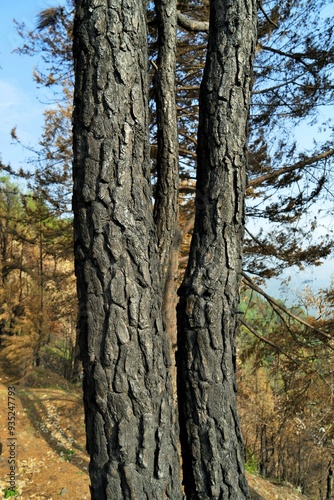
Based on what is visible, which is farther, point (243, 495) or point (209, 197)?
point (209, 197)

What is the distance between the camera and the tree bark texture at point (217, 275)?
166 centimetres

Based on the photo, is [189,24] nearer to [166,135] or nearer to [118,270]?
[166,135]

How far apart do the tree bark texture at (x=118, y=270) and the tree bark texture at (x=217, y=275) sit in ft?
0.54

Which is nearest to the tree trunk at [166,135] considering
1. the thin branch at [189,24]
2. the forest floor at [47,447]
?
the thin branch at [189,24]

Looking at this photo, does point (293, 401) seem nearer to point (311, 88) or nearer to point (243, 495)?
point (311, 88)

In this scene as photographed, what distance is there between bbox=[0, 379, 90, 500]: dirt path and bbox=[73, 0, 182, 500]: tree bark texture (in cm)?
385

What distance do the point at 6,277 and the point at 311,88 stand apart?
724 centimetres

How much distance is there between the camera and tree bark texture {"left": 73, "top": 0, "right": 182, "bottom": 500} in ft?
4.70

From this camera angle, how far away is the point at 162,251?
3115mm

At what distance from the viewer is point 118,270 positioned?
149cm

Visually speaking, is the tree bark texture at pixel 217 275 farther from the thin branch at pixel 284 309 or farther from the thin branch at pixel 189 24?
the thin branch at pixel 284 309

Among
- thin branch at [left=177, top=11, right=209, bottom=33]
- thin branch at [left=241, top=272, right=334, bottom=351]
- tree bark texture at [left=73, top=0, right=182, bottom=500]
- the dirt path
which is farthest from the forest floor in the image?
thin branch at [left=177, top=11, right=209, bottom=33]

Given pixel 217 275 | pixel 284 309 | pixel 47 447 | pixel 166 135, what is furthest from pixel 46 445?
pixel 217 275

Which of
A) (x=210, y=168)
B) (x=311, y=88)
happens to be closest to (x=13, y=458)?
(x=210, y=168)
